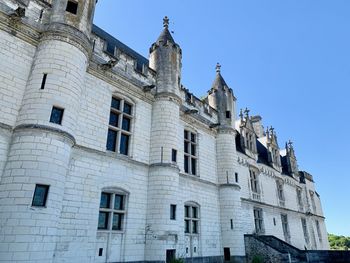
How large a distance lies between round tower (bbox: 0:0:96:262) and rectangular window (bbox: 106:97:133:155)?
201 cm

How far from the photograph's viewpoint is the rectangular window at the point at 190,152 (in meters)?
13.7

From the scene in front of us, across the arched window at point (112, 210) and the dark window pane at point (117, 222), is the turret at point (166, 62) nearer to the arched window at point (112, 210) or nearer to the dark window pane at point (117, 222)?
the arched window at point (112, 210)

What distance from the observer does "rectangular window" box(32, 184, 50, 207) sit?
6938 mm

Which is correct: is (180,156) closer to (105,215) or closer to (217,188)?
(217,188)

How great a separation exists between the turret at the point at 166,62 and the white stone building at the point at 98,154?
0.06 metres

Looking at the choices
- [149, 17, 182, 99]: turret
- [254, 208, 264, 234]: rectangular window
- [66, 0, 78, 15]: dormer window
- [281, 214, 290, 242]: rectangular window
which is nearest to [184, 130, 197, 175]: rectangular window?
[149, 17, 182, 99]: turret

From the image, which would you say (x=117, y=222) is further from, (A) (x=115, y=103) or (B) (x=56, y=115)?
(A) (x=115, y=103)

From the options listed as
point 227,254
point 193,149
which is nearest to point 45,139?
point 193,149

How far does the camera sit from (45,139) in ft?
24.3

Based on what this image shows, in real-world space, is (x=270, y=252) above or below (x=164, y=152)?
below

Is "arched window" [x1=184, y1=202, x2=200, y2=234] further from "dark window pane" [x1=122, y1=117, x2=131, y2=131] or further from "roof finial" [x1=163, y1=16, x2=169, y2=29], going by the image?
"roof finial" [x1=163, y1=16, x2=169, y2=29]

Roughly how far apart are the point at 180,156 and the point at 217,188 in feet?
11.7

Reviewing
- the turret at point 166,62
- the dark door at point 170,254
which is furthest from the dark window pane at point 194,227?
the turret at point 166,62

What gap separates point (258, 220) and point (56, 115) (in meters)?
15.4
